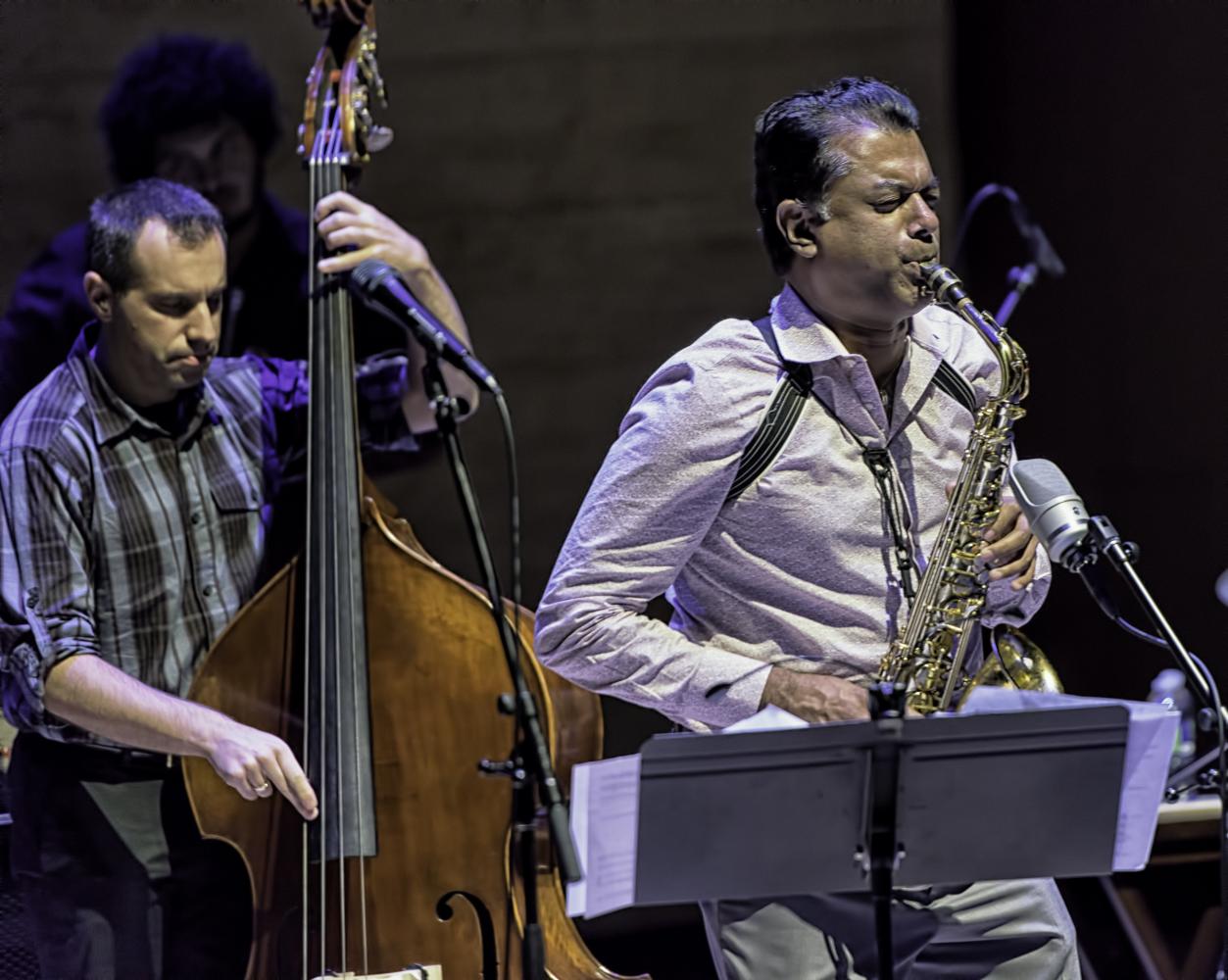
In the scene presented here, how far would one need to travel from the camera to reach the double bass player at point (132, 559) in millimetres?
2963

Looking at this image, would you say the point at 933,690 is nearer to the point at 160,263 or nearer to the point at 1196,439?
the point at 160,263

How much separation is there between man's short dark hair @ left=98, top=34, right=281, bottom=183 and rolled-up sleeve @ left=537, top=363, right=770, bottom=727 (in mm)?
1677

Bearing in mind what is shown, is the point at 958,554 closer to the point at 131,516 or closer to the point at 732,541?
the point at 732,541

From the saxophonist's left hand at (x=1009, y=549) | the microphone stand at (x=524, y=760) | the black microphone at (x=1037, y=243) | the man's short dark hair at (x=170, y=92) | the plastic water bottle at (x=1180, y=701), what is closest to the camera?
the microphone stand at (x=524, y=760)

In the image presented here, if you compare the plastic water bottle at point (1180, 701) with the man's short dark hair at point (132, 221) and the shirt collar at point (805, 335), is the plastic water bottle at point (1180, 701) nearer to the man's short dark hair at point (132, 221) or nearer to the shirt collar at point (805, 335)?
the shirt collar at point (805, 335)

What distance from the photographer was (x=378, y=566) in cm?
280

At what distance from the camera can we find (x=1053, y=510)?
2.07m

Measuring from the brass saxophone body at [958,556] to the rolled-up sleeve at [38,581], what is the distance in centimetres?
160

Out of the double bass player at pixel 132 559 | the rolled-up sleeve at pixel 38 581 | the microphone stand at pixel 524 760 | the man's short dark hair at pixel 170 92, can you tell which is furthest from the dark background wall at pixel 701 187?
the microphone stand at pixel 524 760

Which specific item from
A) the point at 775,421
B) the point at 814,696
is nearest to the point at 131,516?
the point at 775,421

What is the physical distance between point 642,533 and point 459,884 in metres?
0.77

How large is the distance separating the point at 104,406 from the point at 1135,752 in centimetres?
218

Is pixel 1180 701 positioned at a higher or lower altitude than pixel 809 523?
lower

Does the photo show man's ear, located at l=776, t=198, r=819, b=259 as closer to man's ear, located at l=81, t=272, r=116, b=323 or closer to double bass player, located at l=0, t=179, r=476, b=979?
double bass player, located at l=0, t=179, r=476, b=979
